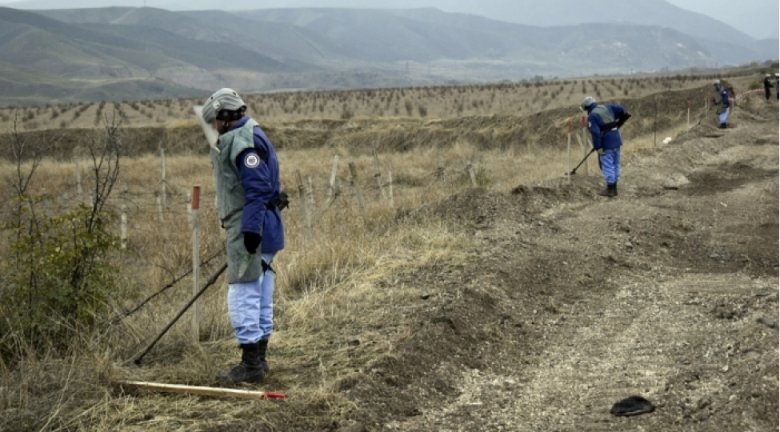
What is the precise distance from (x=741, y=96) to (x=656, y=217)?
25.0m

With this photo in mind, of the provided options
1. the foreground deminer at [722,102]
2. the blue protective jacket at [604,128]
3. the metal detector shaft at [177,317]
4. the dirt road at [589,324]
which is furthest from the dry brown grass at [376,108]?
the metal detector shaft at [177,317]

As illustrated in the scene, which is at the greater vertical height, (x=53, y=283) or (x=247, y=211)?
(x=247, y=211)

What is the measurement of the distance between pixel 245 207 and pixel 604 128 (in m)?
9.66

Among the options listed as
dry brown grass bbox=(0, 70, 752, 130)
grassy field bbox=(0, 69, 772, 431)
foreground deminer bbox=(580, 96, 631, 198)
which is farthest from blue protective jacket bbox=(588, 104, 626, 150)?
Answer: dry brown grass bbox=(0, 70, 752, 130)

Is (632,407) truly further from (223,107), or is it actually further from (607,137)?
(607,137)

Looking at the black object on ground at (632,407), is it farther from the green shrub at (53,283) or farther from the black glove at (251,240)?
the green shrub at (53,283)

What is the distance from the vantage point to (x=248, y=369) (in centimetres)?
582

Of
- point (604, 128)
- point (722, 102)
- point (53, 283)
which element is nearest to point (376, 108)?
point (722, 102)

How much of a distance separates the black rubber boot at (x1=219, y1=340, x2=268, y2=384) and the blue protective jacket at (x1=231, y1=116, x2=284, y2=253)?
28.5 inches

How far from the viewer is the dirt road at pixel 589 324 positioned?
17.7 ft

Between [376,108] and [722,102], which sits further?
[376,108]

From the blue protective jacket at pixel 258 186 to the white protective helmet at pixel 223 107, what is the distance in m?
0.07

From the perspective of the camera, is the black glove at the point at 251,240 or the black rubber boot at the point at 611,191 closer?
the black glove at the point at 251,240

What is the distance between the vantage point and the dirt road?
5.39m
